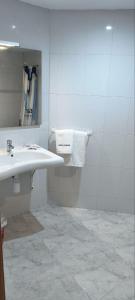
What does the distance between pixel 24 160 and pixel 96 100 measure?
3.17 ft

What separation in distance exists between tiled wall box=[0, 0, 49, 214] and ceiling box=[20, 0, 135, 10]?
11 cm

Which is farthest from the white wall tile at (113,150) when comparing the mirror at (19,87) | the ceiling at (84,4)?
the ceiling at (84,4)

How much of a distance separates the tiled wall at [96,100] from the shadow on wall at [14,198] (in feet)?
0.95

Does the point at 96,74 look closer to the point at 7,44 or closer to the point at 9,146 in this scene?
the point at 7,44

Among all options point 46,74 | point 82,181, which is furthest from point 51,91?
point 82,181

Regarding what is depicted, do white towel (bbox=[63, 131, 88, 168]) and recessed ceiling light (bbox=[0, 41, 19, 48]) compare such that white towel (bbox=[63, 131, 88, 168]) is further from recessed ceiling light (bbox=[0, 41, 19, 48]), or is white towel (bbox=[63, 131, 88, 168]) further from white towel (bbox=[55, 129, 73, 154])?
recessed ceiling light (bbox=[0, 41, 19, 48])

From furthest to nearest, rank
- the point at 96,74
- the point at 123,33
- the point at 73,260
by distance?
the point at 96,74, the point at 123,33, the point at 73,260

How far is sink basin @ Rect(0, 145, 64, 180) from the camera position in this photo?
5.86 feet

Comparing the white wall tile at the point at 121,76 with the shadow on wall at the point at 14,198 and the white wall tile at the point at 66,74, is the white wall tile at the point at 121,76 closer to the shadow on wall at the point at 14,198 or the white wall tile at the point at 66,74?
the white wall tile at the point at 66,74

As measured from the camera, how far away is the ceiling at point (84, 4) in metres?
2.04

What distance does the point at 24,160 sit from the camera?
204 centimetres

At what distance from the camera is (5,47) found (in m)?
2.13

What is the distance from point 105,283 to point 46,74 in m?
1.88

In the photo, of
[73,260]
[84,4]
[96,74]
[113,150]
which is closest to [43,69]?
[96,74]
